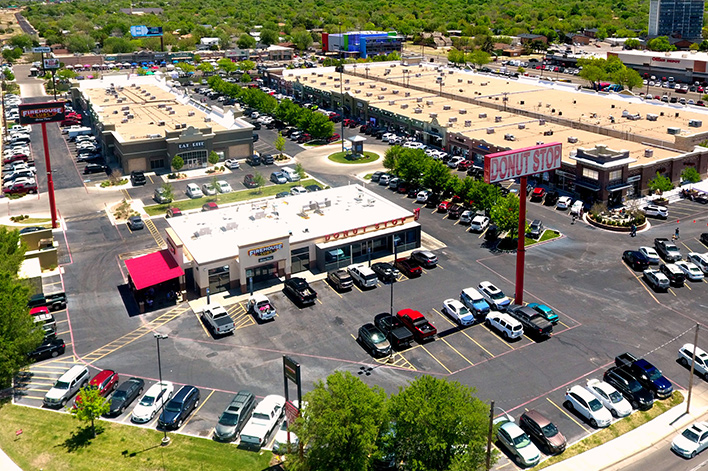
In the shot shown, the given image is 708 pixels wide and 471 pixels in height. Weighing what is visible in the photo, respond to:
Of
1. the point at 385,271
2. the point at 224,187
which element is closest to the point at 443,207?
the point at 385,271

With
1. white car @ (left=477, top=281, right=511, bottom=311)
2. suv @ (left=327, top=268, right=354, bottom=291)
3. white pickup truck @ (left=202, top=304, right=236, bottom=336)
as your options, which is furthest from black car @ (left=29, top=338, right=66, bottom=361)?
white car @ (left=477, top=281, right=511, bottom=311)

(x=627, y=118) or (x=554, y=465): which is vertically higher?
(x=627, y=118)

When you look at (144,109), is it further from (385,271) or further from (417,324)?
(417,324)

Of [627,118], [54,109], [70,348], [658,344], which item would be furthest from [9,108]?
[658,344]

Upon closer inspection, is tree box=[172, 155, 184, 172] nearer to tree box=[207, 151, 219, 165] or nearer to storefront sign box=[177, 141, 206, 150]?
storefront sign box=[177, 141, 206, 150]

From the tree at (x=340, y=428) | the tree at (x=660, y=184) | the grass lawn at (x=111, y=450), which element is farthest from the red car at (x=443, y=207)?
the tree at (x=340, y=428)

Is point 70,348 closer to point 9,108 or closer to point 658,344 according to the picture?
Answer: point 658,344

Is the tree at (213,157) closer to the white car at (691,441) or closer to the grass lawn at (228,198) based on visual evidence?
the grass lawn at (228,198)
